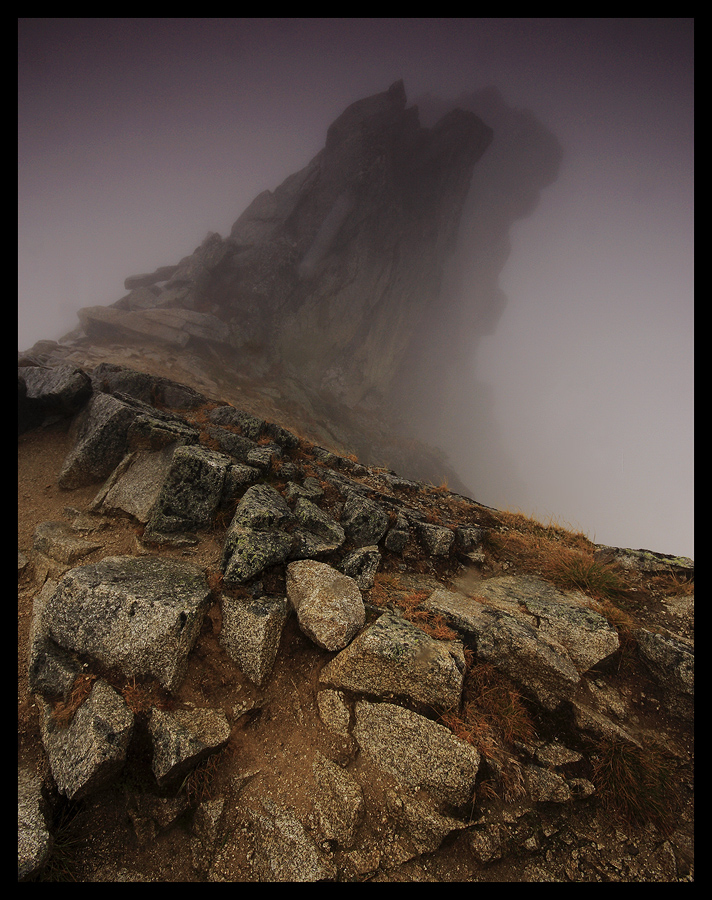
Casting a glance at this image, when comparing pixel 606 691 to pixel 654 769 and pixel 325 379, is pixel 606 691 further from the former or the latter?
pixel 325 379

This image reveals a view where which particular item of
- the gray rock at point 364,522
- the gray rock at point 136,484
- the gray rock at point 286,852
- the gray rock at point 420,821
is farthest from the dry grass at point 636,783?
the gray rock at point 136,484

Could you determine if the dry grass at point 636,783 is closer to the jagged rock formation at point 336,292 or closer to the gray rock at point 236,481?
the gray rock at point 236,481

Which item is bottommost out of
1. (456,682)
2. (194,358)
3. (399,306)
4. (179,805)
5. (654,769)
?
(179,805)

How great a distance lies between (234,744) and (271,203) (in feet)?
206

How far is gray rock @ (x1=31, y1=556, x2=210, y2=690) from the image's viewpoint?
520cm

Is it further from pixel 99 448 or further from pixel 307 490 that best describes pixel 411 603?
pixel 99 448

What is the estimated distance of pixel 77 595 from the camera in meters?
5.71

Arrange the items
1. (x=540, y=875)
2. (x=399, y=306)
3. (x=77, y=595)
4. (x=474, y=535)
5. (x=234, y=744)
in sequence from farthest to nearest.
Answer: (x=399, y=306)
(x=474, y=535)
(x=77, y=595)
(x=234, y=744)
(x=540, y=875)

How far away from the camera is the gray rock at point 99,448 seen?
9.21 meters

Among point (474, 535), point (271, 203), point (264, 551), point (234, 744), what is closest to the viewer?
point (234, 744)

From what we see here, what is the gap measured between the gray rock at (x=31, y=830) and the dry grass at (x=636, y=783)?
7706mm

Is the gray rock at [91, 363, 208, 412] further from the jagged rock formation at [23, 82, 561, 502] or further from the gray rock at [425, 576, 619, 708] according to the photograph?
the jagged rock formation at [23, 82, 561, 502]

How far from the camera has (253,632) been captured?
5.59m

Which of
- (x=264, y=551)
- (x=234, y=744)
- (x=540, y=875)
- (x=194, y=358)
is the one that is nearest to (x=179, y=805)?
(x=234, y=744)
